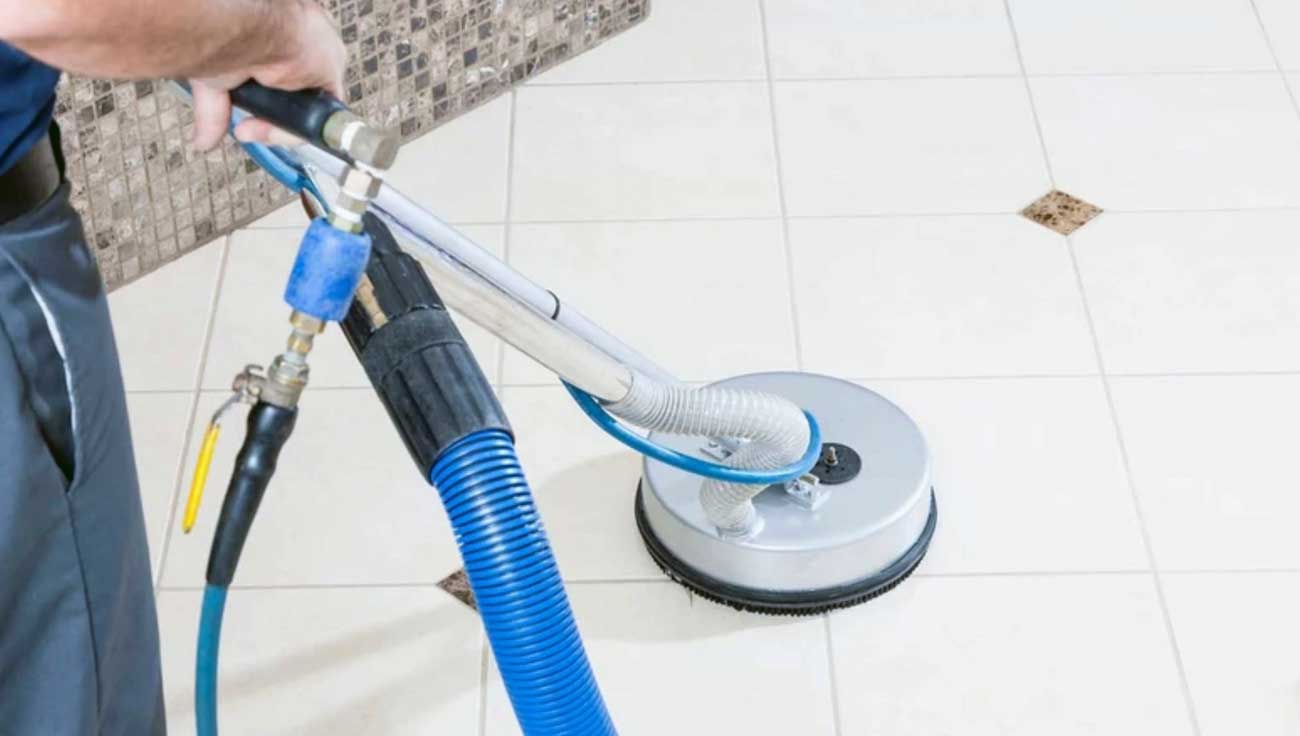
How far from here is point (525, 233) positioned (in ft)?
9.43

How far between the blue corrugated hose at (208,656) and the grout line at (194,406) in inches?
32.1

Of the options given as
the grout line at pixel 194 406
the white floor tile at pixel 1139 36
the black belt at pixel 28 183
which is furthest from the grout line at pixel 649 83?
the black belt at pixel 28 183

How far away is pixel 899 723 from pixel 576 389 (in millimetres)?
571

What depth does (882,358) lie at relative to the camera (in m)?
2.65

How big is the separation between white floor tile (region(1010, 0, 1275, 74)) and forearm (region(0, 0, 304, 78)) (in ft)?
7.71

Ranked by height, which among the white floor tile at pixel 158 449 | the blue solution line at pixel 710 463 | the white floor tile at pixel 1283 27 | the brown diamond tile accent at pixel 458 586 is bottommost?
the white floor tile at pixel 1283 27

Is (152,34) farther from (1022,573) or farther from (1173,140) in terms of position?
(1173,140)

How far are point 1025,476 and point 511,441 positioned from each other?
3.93 feet

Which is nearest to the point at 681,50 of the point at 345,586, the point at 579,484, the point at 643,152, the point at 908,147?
the point at 643,152

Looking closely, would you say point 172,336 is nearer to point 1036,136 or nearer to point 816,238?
A: point 816,238

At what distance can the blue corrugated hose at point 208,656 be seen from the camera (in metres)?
1.28

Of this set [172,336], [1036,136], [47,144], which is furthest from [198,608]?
[1036,136]

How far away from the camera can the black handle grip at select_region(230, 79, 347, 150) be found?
114 centimetres

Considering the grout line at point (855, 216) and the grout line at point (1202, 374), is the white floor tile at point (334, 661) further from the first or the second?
the grout line at point (1202, 374)
